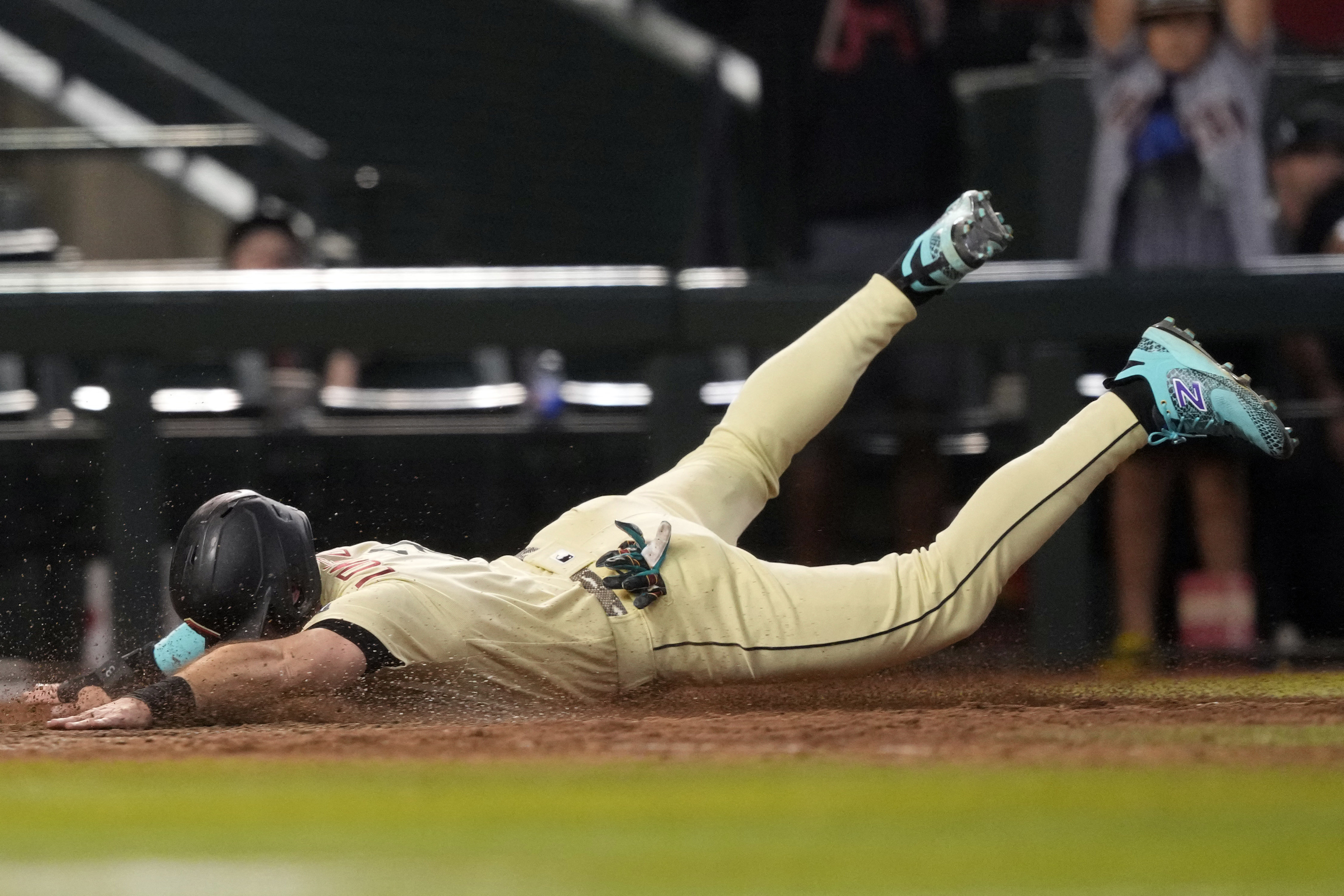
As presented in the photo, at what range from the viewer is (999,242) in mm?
3732

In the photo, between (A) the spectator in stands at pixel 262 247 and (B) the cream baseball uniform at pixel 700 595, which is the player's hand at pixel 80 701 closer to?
(B) the cream baseball uniform at pixel 700 595

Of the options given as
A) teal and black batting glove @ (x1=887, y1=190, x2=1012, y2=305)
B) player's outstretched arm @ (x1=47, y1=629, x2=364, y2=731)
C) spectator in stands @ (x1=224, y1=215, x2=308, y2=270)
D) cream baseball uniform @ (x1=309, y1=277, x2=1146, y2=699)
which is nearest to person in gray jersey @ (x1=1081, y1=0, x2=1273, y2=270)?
teal and black batting glove @ (x1=887, y1=190, x2=1012, y2=305)

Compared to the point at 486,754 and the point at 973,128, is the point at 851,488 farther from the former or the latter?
the point at 486,754

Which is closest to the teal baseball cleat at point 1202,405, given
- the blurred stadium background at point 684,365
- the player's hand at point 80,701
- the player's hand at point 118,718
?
the blurred stadium background at point 684,365

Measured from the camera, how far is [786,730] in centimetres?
292


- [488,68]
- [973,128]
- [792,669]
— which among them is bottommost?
[792,669]

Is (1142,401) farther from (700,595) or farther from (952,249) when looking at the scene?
(700,595)

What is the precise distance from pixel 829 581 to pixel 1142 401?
84cm

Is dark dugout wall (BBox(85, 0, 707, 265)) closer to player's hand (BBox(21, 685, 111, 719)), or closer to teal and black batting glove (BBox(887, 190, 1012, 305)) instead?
teal and black batting glove (BBox(887, 190, 1012, 305))

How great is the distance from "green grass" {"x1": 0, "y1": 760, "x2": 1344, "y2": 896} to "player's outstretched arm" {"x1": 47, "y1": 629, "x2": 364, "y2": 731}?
29 cm

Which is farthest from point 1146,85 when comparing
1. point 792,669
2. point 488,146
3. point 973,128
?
point 488,146

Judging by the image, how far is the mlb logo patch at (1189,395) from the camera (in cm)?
343

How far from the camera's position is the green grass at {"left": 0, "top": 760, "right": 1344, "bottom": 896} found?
1.67 m

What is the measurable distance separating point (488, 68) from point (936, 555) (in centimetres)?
428
